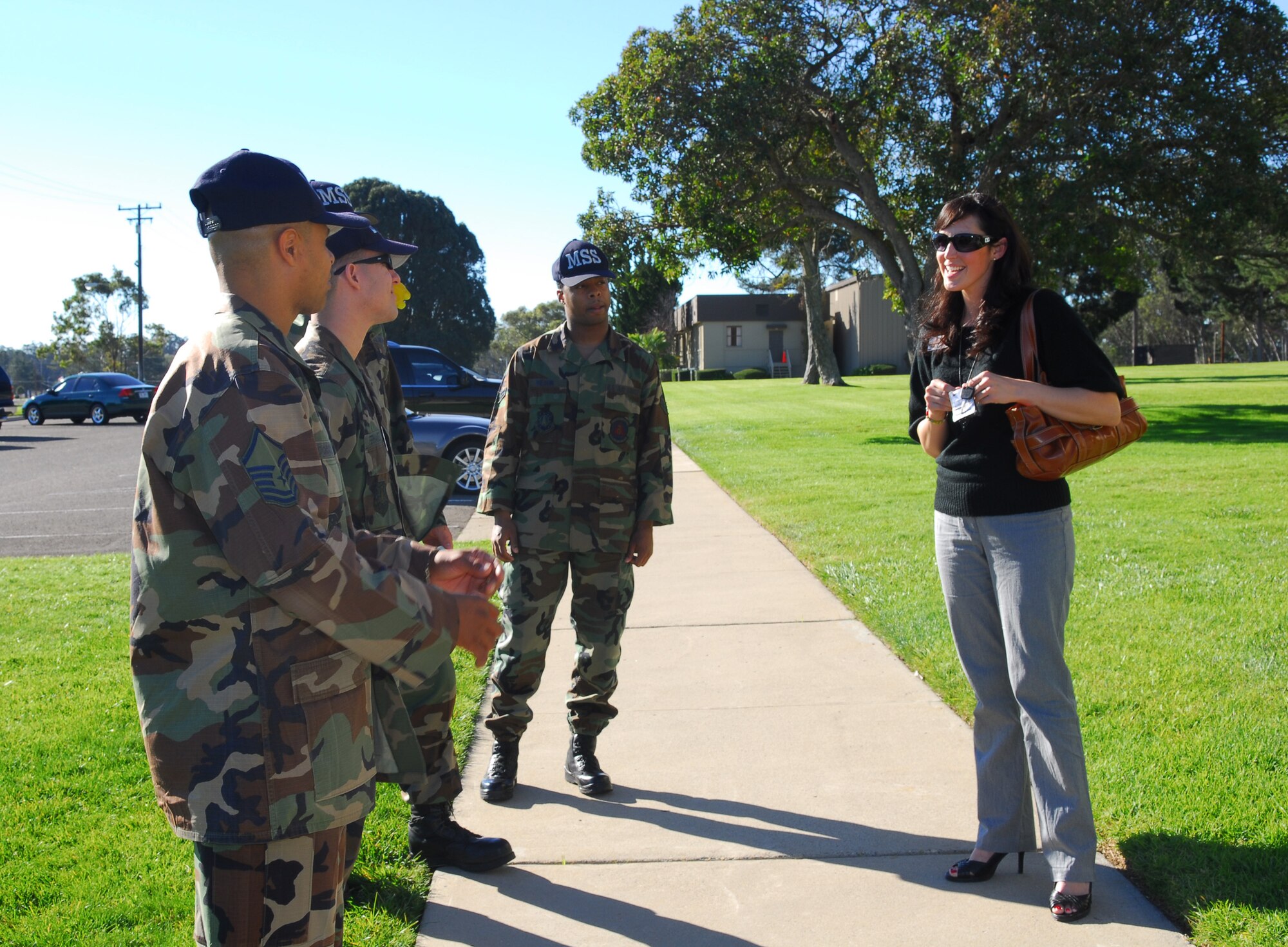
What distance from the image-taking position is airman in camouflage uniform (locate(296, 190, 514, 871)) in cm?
308

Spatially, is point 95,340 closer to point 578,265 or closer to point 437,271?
point 437,271

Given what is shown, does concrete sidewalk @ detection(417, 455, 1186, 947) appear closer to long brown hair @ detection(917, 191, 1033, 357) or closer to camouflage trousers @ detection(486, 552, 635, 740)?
camouflage trousers @ detection(486, 552, 635, 740)

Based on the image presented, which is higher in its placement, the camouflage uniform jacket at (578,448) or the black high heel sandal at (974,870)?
the camouflage uniform jacket at (578,448)

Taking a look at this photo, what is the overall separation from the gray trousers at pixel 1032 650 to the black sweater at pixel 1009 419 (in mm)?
57

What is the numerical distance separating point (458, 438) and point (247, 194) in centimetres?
1100

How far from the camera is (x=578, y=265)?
4.21 meters

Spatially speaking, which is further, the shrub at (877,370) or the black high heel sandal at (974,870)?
the shrub at (877,370)

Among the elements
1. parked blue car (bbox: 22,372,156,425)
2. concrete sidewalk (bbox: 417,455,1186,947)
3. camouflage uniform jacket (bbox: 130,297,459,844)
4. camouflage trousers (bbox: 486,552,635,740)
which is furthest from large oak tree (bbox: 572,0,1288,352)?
parked blue car (bbox: 22,372,156,425)

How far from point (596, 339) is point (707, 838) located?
6.44ft

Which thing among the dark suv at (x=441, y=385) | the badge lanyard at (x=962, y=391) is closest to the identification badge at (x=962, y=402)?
the badge lanyard at (x=962, y=391)

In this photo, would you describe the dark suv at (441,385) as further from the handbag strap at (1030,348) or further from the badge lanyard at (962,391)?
the handbag strap at (1030,348)

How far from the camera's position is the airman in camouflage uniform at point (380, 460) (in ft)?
10.1

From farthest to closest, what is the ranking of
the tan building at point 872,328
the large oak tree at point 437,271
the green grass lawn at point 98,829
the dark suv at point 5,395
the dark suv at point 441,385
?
1. the large oak tree at point 437,271
2. the tan building at point 872,328
3. the dark suv at point 5,395
4. the dark suv at point 441,385
5. the green grass lawn at point 98,829

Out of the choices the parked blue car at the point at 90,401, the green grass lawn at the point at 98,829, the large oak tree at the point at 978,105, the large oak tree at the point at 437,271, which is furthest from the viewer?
the large oak tree at the point at 437,271
